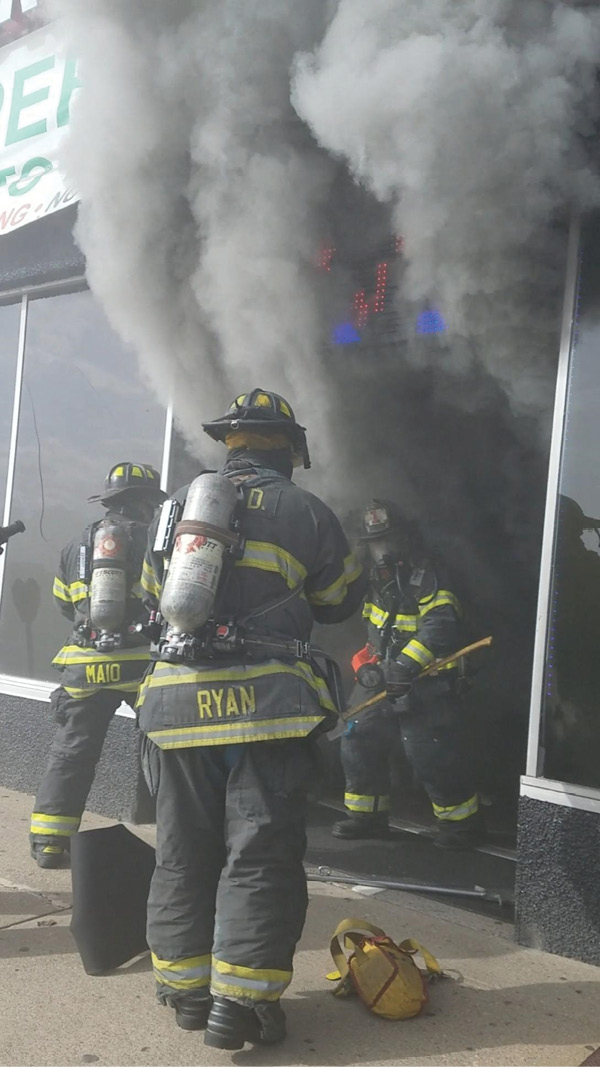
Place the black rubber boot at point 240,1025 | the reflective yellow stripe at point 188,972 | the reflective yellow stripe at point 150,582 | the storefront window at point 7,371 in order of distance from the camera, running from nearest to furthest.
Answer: the black rubber boot at point 240,1025 → the reflective yellow stripe at point 188,972 → the reflective yellow stripe at point 150,582 → the storefront window at point 7,371

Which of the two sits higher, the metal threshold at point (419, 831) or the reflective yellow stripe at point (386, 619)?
the reflective yellow stripe at point (386, 619)

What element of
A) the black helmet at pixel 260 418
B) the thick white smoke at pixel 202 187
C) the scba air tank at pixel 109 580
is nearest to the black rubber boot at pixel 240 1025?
the black helmet at pixel 260 418

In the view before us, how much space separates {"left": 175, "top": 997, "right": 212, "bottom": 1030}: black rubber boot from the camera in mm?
2748

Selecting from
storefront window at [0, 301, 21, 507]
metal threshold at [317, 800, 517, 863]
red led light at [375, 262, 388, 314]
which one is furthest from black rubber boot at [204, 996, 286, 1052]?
storefront window at [0, 301, 21, 507]

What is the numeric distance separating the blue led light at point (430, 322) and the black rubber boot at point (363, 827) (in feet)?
8.76

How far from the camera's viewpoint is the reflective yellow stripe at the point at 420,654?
5.00 m

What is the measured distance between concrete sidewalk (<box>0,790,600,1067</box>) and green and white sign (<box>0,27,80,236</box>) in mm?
4264

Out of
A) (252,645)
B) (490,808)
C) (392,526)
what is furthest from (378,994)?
(490,808)

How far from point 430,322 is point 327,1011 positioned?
3102mm

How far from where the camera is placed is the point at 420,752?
5078 millimetres

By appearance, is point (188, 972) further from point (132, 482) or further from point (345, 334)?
point (345, 334)

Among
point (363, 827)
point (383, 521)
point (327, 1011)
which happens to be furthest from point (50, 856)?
point (383, 521)

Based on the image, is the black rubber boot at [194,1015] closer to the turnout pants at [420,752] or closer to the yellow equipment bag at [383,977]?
the yellow equipment bag at [383,977]

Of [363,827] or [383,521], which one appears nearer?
[363,827]
